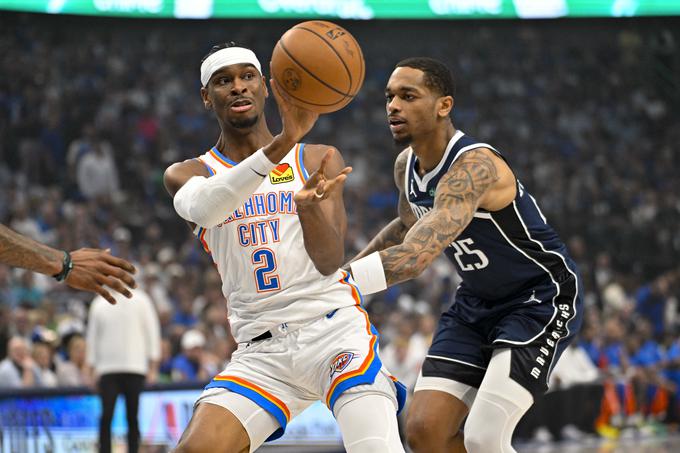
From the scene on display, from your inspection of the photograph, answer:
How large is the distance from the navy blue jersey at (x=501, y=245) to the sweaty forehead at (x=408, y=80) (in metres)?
0.32

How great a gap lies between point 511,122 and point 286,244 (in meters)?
16.4

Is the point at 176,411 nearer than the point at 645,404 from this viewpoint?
Yes

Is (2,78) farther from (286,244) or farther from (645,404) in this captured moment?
(286,244)

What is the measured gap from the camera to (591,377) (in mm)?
13320

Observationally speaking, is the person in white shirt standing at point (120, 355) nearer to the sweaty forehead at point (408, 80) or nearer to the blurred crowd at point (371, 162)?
the blurred crowd at point (371, 162)

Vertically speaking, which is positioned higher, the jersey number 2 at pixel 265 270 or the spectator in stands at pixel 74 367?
the spectator in stands at pixel 74 367

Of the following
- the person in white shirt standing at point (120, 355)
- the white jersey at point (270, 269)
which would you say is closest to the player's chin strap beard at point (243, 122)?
the white jersey at point (270, 269)

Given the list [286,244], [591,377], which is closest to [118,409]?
[286,244]

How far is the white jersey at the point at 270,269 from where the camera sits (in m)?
4.50

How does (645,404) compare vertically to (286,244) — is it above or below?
below

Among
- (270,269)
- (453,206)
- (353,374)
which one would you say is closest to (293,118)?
(270,269)

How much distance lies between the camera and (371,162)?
18.8 m

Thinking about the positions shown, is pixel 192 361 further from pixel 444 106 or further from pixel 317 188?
pixel 317 188

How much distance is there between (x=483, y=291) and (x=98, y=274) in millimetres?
2023
